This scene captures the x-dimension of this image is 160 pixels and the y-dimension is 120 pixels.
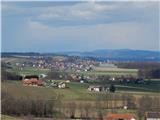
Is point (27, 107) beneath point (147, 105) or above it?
above

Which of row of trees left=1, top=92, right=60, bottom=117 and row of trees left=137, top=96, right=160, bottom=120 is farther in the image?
row of trees left=137, top=96, right=160, bottom=120

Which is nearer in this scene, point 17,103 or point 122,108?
point 17,103

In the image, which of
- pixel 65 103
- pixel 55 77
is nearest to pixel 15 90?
pixel 65 103

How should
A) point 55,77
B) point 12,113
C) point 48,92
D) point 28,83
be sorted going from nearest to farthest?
1. point 12,113
2. point 48,92
3. point 28,83
4. point 55,77

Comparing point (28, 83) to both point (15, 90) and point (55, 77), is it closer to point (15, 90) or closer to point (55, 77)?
point (15, 90)

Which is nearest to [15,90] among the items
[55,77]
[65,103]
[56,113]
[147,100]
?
[65,103]

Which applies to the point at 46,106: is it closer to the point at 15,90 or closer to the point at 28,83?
the point at 15,90

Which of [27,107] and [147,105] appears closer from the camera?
[27,107]

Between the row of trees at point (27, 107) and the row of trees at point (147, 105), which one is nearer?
the row of trees at point (27, 107)

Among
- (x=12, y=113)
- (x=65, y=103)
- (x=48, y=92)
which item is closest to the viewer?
(x=12, y=113)
